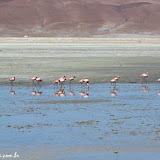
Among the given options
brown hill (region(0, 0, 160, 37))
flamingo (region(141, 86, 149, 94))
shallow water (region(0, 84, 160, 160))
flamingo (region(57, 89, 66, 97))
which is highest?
brown hill (region(0, 0, 160, 37))

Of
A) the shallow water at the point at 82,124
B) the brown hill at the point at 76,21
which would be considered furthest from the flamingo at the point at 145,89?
the brown hill at the point at 76,21

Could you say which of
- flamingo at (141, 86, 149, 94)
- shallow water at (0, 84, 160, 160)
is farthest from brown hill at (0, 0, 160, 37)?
shallow water at (0, 84, 160, 160)

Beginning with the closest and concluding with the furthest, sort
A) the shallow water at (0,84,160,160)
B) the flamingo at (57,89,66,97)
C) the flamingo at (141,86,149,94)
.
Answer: the shallow water at (0,84,160,160) → the flamingo at (57,89,66,97) → the flamingo at (141,86,149,94)

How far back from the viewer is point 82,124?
12055 mm

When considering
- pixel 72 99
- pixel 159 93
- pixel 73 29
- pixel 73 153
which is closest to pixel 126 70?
pixel 159 93

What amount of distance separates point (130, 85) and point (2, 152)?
11836 millimetres

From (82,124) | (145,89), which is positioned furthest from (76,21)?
(82,124)

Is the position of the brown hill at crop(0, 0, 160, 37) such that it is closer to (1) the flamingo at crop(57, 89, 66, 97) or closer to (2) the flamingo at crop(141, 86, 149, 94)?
(2) the flamingo at crop(141, 86, 149, 94)

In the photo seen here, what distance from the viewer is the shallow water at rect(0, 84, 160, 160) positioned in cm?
971

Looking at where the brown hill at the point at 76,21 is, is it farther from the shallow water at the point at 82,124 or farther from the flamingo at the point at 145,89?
the shallow water at the point at 82,124

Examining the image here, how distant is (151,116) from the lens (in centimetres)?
1306

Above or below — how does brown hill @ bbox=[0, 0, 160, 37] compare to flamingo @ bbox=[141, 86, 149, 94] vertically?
above

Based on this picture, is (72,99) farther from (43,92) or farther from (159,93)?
(159,93)

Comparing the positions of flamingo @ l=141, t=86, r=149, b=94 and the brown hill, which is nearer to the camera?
flamingo @ l=141, t=86, r=149, b=94
